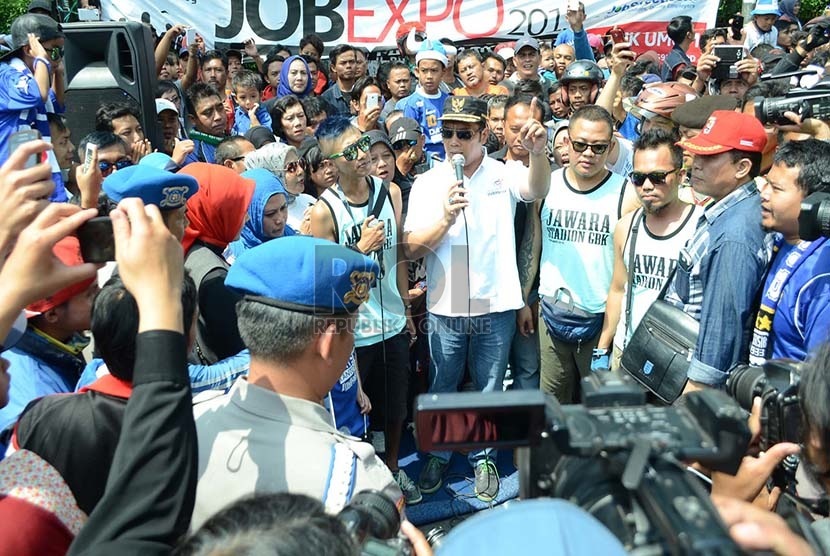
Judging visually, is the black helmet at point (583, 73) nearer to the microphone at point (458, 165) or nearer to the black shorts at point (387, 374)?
the microphone at point (458, 165)

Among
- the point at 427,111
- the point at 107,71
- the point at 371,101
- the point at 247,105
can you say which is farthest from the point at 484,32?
the point at 107,71

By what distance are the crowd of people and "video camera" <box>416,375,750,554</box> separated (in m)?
0.18

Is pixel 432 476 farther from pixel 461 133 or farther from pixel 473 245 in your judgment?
pixel 461 133

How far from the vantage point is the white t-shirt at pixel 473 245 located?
3.94 meters

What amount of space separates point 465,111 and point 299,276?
8.55 ft

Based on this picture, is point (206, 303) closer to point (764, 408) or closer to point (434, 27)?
point (764, 408)

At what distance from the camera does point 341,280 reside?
1.83 m

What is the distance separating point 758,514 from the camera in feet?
3.88

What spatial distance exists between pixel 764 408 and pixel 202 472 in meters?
1.44

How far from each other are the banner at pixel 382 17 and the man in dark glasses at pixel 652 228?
728cm

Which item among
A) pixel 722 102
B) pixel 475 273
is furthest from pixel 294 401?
pixel 722 102

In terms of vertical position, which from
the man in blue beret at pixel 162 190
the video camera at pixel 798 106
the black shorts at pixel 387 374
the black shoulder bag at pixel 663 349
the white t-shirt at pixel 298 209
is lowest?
the black shorts at pixel 387 374

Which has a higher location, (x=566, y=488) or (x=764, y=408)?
(x=566, y=488)

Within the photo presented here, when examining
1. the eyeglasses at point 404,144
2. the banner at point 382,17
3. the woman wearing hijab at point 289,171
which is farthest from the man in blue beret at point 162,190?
the banner at point 382,17
